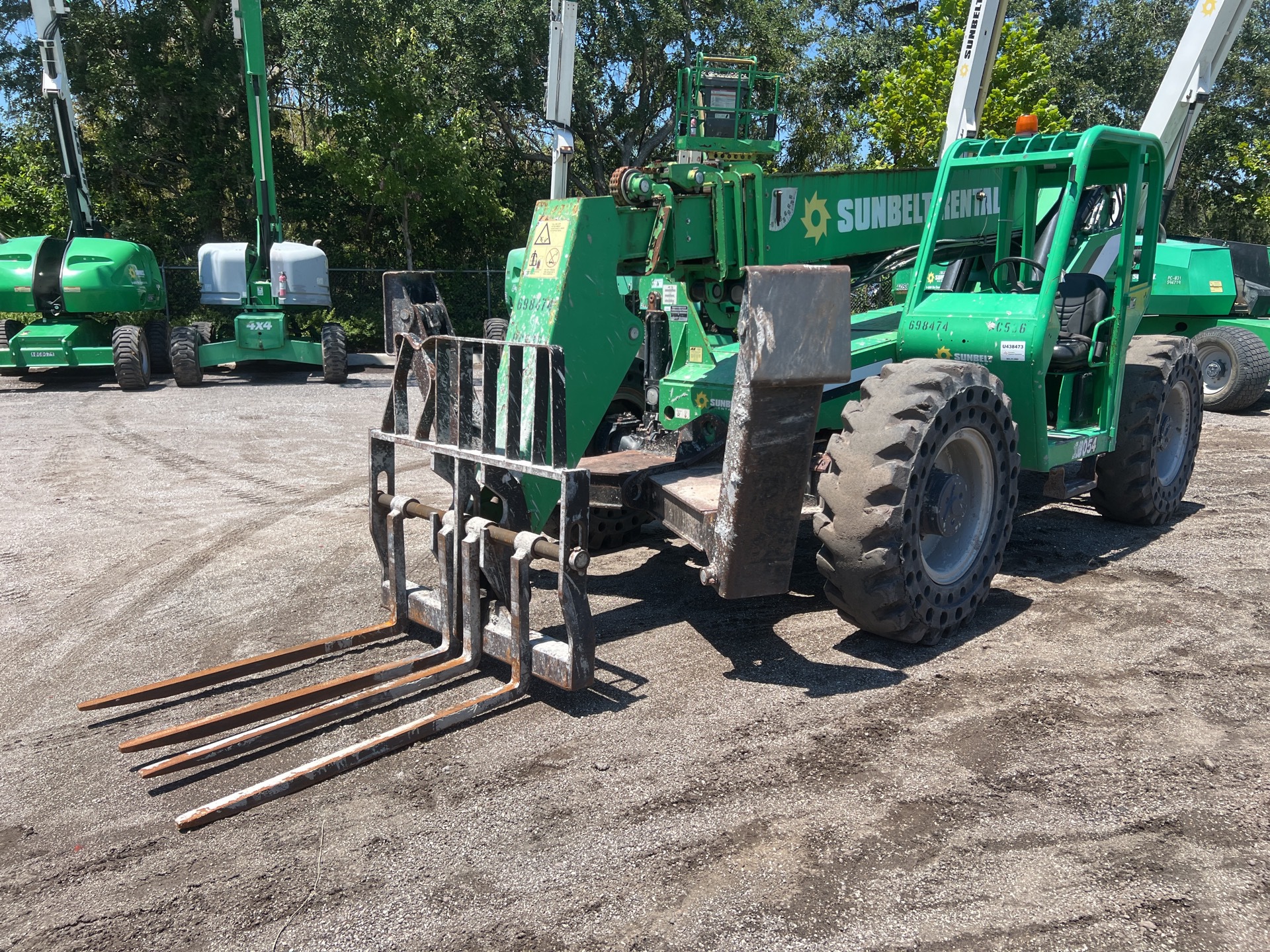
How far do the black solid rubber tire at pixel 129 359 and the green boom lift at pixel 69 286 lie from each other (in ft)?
0.03

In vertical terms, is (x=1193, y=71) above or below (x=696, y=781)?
above

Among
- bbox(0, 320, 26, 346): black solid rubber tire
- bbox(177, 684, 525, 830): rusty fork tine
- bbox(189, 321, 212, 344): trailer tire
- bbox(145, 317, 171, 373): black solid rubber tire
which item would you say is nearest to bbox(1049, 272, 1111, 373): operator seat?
bbox(177, 684, 525, 830): rusty fork tine

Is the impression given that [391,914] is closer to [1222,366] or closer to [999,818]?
[999,818]

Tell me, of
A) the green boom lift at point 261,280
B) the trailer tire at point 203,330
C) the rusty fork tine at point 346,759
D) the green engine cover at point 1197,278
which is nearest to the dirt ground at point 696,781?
the rusty fork tine at point 346,759

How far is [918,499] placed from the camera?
15.4 ft

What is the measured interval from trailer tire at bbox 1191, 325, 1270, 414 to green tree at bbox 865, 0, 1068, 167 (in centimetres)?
835

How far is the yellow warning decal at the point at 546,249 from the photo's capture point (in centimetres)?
494

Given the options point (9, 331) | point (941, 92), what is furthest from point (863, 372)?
point (941, 92)

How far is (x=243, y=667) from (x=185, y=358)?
40.6ft

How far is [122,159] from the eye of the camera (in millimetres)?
23250

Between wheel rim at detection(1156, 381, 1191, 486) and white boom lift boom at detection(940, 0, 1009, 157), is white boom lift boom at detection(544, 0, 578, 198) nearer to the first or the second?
white boom lift boom at detection(940, 0, 1009, 157)

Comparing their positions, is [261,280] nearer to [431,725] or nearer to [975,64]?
[975,64]

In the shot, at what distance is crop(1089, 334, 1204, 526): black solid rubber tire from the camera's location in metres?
6.71

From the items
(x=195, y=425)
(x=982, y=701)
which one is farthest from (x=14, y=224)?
(x=982, y=701)
